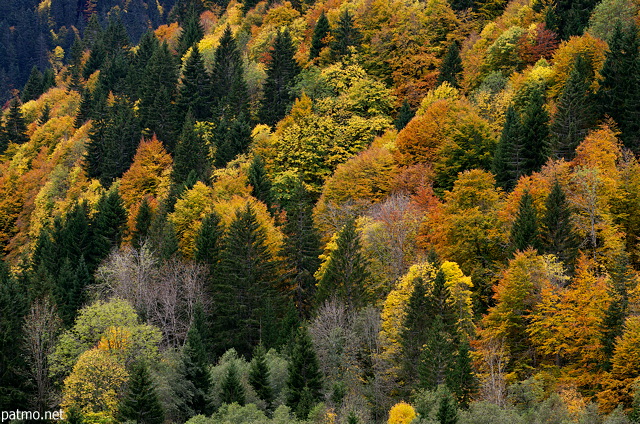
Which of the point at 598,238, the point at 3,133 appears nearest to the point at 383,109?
the point at 598,238

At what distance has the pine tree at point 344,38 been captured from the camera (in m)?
Answer: 111

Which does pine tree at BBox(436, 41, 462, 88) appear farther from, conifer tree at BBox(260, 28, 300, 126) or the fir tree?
conifer tree at BBox(260, 28, 300, 126)

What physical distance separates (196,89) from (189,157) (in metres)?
22.7

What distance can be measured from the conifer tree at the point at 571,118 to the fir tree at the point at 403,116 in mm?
24870

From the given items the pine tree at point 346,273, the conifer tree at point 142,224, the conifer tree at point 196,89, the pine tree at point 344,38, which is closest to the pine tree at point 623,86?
the pine tree at point 346,273

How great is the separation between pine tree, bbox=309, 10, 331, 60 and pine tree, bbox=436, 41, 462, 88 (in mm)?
22073

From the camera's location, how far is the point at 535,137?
7306 cm

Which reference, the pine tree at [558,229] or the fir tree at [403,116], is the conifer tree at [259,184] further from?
the pine tree at [558,229]

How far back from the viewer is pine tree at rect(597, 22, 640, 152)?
7088cm

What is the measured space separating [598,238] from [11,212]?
98.9m

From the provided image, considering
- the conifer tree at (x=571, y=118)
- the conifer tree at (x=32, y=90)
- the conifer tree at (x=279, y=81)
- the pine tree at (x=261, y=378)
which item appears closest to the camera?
the pine tree at (x=261, y=378)

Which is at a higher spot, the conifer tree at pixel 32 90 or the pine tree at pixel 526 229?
the conifer tree at pixel 32 90

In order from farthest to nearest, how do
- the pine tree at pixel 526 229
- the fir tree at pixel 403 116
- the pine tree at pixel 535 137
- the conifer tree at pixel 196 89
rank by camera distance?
the conifer tree at pixel 196 89, the fir tree at pixel 403 116, the pine tree at pixel 535 137, the pine tree at pixel 526 229

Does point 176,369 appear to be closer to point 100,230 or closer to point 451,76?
point 100,230
